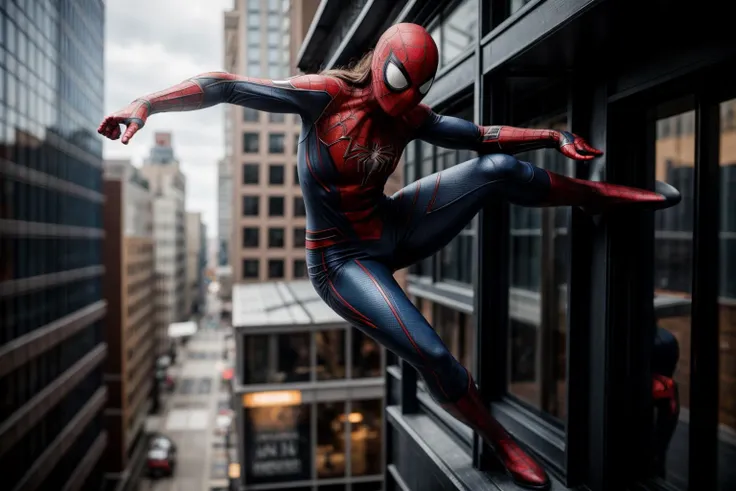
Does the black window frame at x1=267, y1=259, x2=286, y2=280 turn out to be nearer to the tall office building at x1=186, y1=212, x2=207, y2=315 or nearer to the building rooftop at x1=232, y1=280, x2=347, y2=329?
the building rooftop at x1=232, y1=280, x2=347, y2=329

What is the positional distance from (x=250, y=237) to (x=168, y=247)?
4985cm

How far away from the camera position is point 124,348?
43312 mm

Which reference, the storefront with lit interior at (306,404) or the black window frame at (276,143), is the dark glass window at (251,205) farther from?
the storefront with lit interior at (306,404)

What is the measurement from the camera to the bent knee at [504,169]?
3.65 metres

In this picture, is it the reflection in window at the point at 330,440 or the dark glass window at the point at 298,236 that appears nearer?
the reflection in window at the point at 330,440

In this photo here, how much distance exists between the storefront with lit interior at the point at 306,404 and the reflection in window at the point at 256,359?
0.10 ft

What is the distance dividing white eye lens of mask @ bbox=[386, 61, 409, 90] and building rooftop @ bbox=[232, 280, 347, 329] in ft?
44.0

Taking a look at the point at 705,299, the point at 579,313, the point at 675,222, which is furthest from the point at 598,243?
the point at 675,222

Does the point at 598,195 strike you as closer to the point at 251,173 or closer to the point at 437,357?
the point at 437,357

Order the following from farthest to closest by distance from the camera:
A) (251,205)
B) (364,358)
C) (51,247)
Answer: (251,205) → (51,247) → (364,358)

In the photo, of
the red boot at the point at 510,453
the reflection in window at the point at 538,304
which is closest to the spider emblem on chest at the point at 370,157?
the red boot at the point at 510,453

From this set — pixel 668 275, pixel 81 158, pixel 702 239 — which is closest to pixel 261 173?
pixel 81 158

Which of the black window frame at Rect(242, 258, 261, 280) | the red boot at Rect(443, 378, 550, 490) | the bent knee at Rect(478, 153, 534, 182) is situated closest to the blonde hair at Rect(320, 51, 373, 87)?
the bent knee at Rect(478, 153, 534, 182)

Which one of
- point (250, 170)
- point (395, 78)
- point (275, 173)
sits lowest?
point (395, 78)
